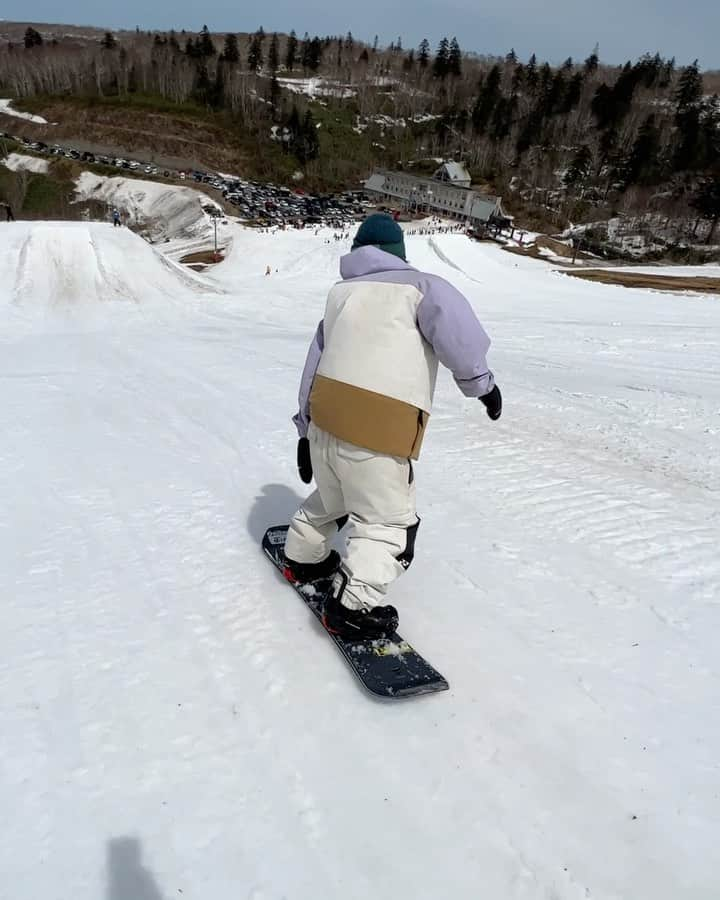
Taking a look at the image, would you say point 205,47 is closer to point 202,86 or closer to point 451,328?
point 202,86

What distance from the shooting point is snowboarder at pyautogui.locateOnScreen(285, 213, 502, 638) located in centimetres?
224

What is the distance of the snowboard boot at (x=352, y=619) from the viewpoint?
2.43m

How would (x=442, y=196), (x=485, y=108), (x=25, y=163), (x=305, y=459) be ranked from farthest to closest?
(x=485, y=108) < (x=25, y=163) < (x=442, y=196) < (x=305, y=459)

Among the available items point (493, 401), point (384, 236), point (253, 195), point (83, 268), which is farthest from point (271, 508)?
point (253, 195)

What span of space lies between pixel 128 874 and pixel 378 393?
1833 mm

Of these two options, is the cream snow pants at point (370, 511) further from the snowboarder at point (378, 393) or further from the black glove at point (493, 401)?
the black glove at point (493, 401)

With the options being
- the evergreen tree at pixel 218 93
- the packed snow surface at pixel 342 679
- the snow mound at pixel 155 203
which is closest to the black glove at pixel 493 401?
the packed snow surface at pixel 342 679

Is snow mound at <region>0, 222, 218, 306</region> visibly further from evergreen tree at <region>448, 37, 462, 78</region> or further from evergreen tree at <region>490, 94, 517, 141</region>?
evergreen tree at <region>448, 37, 462, 78</region>

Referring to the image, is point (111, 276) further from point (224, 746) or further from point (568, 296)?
point (568, 296)

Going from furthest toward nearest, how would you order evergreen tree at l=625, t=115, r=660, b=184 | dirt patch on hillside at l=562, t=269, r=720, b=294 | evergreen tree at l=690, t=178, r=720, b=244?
evergreen tree at l=625, t=115, r=660, b=184
evergreen tree at l=690, t=178, r=720, b=244
dirt patch on hillside at l=562, t=269, r=720, b=294

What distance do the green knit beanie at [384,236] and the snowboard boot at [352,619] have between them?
4.95 feet

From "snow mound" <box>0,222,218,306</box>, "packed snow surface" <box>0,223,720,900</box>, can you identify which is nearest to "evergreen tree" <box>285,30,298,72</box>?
"snow mound" <box>0,222,218,306</box>

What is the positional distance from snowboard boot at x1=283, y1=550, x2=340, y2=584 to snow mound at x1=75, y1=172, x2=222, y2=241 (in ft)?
176

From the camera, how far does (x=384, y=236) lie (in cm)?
242
